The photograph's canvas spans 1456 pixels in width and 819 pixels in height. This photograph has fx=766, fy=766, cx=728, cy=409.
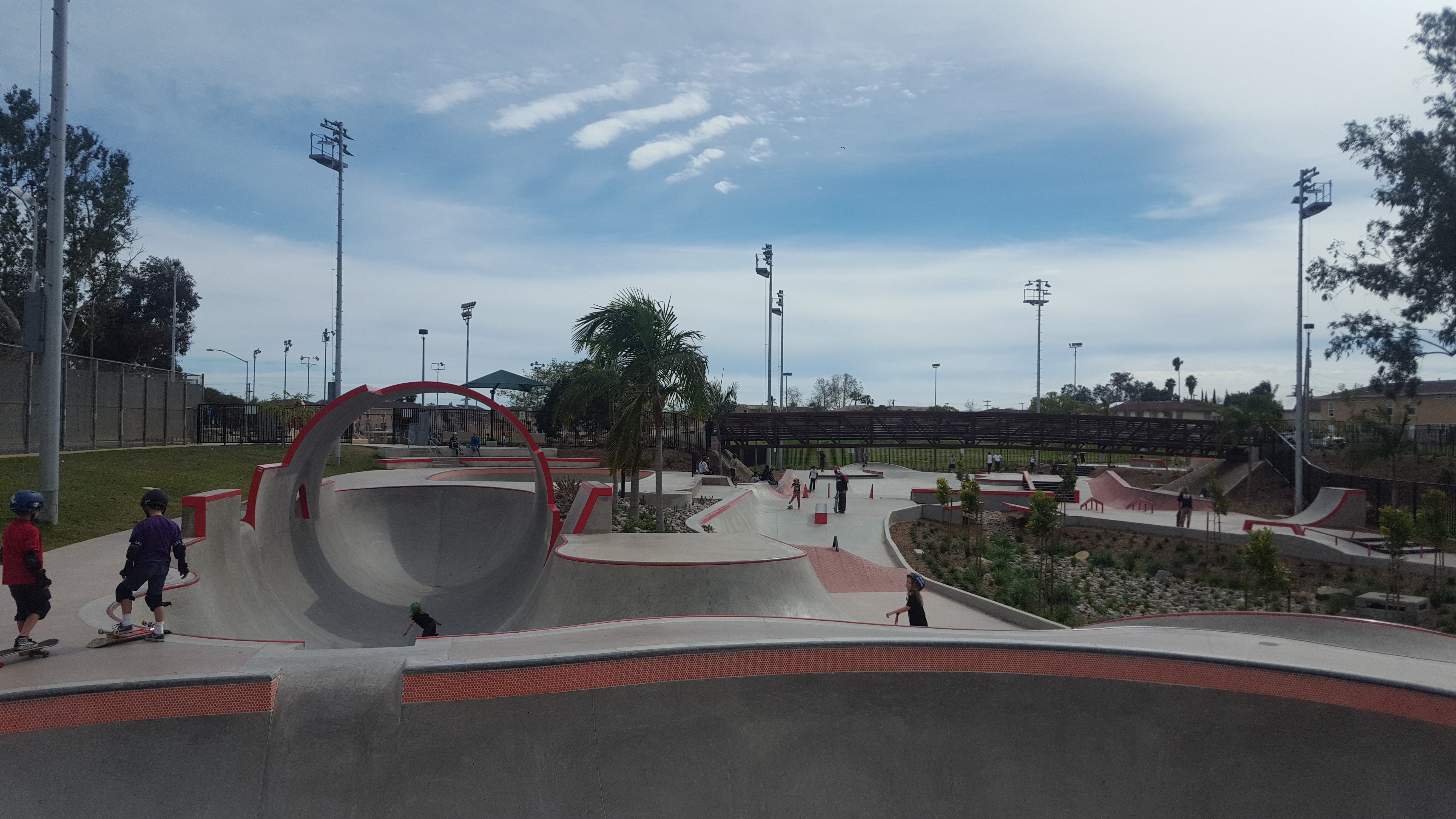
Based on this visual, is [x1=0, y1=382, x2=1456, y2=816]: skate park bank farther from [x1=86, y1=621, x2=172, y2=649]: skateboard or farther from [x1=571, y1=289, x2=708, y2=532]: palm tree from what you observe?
[x1=571, y1=289, x2=708, y2=532]: palm tree

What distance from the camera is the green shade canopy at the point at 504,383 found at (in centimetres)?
3559

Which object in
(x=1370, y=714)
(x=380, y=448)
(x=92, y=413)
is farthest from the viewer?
(x=380, y=448)

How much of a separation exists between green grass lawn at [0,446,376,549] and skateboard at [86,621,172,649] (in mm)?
6699

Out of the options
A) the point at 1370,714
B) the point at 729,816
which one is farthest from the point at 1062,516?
the point at 729,816

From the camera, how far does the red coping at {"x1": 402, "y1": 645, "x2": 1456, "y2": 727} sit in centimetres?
561

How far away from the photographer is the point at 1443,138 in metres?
29.6

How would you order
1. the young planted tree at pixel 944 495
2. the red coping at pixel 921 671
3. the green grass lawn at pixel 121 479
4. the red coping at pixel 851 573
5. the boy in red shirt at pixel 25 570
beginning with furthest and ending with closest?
the young planted tree at pixel 944 495, the red coping at pixel 851 573, the green grass lawn at pixel 121 479, the boy in red shirt at pixel 25 570, the red coping at pixel 921 671

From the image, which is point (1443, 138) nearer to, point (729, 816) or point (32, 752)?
point (729, 816)

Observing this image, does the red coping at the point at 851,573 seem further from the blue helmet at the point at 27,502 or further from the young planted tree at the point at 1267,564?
the blue helmet at the point at 27,502

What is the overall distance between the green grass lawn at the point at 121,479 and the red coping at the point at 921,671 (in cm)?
1036

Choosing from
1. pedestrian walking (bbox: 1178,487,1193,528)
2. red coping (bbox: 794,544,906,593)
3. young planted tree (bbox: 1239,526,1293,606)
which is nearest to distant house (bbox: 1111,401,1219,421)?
pedestrian walking (bbox: 1178,487,1193,528)

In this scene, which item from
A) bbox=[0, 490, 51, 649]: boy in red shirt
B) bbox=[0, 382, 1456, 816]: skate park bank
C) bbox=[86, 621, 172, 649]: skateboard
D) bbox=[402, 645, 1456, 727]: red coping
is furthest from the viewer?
bbox=[86, 621, 172, 649]: skateboard

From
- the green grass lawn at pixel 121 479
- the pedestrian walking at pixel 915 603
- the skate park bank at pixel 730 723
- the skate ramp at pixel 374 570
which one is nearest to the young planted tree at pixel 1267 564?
the skate park bank at pixel 730 723

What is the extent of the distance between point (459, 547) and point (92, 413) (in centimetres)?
1361
